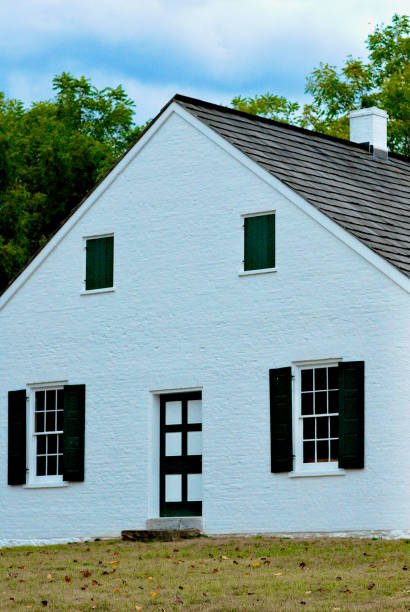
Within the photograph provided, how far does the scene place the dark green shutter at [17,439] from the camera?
2634cm

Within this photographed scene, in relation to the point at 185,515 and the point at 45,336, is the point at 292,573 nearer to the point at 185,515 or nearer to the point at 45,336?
the point at 185,515

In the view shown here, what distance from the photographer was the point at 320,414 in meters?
22.8

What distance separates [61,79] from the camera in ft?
155

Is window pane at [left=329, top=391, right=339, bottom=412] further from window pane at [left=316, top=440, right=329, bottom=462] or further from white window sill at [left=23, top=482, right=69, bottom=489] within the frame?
white window sill at [left=23, top=482, right=69, bottom=489]

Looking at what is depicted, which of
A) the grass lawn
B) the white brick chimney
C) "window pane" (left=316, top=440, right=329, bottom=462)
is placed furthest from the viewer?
the white brick chimney

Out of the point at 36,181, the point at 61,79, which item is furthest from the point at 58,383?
the point at 61,79

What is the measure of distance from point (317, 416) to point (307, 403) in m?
0.32

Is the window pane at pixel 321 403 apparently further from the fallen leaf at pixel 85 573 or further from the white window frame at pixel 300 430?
the fallen leaf at pixel 85 573

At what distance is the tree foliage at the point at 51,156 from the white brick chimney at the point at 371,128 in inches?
452

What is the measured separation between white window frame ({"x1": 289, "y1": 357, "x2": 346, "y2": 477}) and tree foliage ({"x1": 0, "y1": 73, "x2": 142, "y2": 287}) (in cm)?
1673

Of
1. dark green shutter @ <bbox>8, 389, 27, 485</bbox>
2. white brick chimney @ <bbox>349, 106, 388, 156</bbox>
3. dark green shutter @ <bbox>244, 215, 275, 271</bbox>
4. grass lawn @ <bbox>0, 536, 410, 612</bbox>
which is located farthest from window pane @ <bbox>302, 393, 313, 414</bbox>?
white brick chimney @ <bbox>349, 106, 388, 156</bbox>

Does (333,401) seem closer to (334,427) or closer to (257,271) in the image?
(334,427)

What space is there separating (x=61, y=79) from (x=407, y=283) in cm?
2739

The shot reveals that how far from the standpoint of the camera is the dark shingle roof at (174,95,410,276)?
23328 mm
